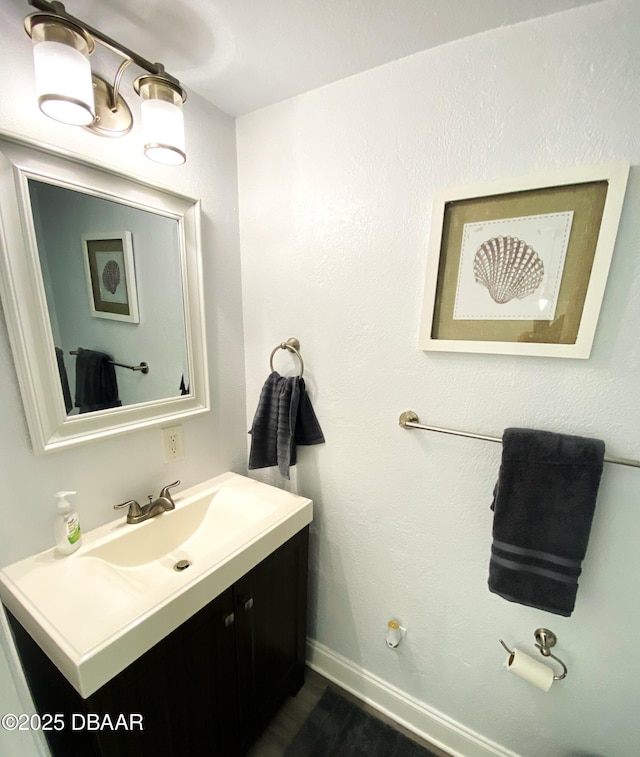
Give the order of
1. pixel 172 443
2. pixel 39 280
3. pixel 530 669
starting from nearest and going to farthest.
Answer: pixel 39 280 < pixel 530 669 < pixel 172 443

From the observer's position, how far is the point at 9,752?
590mm

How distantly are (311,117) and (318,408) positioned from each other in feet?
3.27

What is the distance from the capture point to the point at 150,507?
105cm

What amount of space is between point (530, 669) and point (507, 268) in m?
1.14

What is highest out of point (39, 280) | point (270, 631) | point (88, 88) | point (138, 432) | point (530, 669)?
point (88, 88)

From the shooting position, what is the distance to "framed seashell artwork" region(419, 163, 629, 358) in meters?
0.74

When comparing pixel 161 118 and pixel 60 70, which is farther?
pixel 161 118

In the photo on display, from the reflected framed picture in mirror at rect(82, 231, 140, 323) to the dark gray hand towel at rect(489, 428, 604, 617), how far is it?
1.19 m

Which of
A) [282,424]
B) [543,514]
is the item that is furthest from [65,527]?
[543,514]

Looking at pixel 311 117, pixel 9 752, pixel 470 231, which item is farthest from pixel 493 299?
pixel 9 752

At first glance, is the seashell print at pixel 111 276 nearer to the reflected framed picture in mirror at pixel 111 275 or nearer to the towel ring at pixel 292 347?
the reflected framed picture in mirror at pixel 111 275

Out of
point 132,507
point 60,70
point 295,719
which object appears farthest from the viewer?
point 295,719

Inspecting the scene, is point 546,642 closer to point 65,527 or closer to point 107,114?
point 65,527

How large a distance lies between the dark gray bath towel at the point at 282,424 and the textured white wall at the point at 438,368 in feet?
0.19
